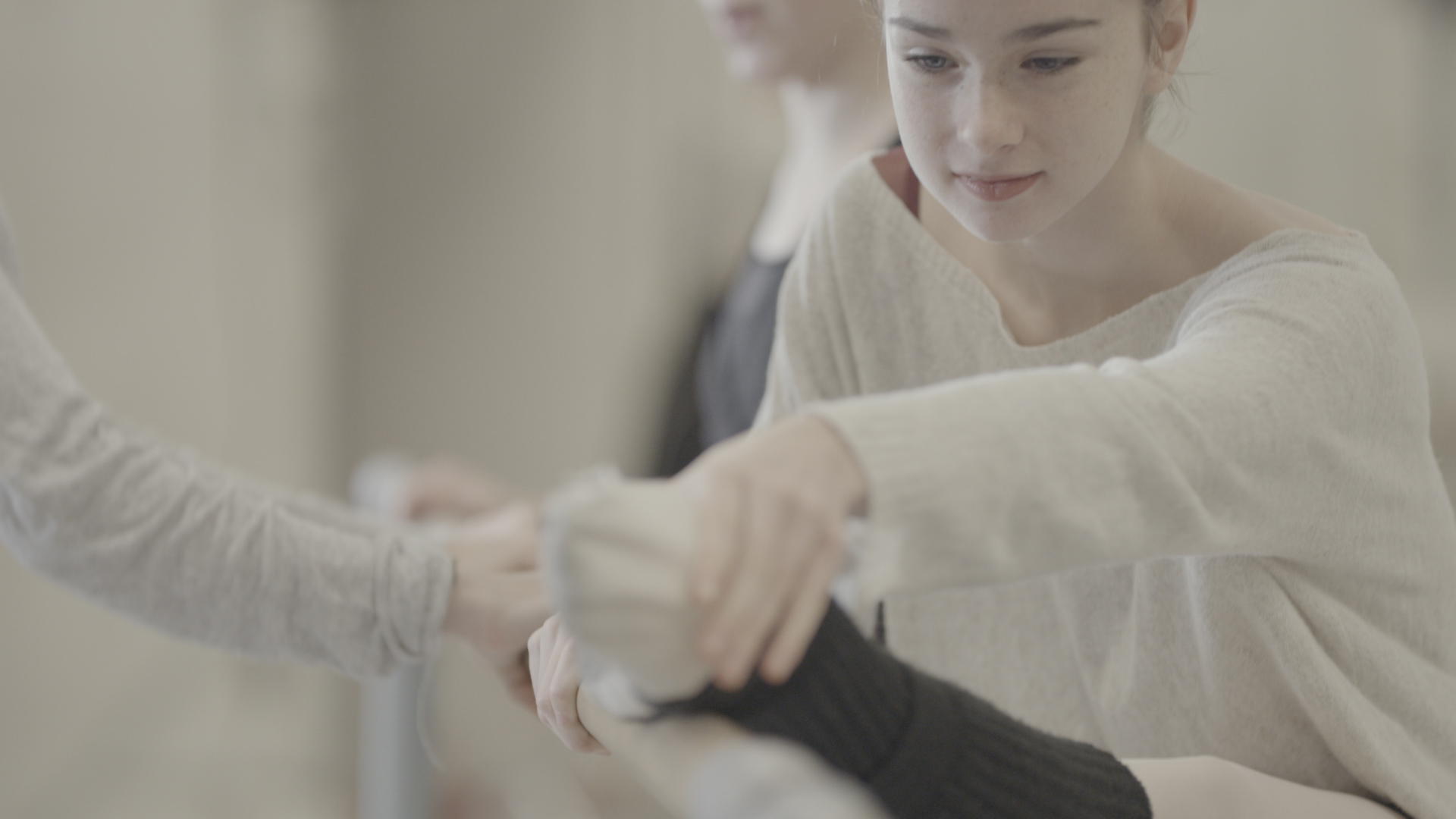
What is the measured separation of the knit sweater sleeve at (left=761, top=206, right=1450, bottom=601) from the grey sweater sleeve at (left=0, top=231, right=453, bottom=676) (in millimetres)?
416

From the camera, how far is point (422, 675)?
3.83 ft

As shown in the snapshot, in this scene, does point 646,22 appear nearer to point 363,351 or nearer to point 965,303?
point 363,351

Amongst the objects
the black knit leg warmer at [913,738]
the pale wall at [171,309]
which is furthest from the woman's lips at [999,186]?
the pale wall at [171,309]

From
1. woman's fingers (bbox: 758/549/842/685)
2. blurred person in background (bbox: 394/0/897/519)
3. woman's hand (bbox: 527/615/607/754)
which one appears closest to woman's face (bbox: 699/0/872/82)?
blurred person in background (bbox: 394/0/897/519)

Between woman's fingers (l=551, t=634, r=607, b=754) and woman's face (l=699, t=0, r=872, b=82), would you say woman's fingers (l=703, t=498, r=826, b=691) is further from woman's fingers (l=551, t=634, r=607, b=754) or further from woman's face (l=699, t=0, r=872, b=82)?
woman's face (l=699, t=0, r=872, b=82)

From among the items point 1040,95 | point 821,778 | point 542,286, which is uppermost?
point 1040,95

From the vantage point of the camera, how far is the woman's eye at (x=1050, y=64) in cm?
53

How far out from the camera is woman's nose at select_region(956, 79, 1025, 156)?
1.75 ft

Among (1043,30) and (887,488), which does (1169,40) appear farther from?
(887,488)

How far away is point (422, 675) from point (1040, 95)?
841mm

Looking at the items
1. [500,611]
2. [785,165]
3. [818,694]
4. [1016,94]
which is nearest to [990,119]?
[1016,94]

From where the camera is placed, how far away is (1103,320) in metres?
0.66

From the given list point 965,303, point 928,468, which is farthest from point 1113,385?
point 965,303

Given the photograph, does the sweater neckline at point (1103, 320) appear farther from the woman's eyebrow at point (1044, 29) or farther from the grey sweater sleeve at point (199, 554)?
the grey sweater sleeve at point (199, 554)
